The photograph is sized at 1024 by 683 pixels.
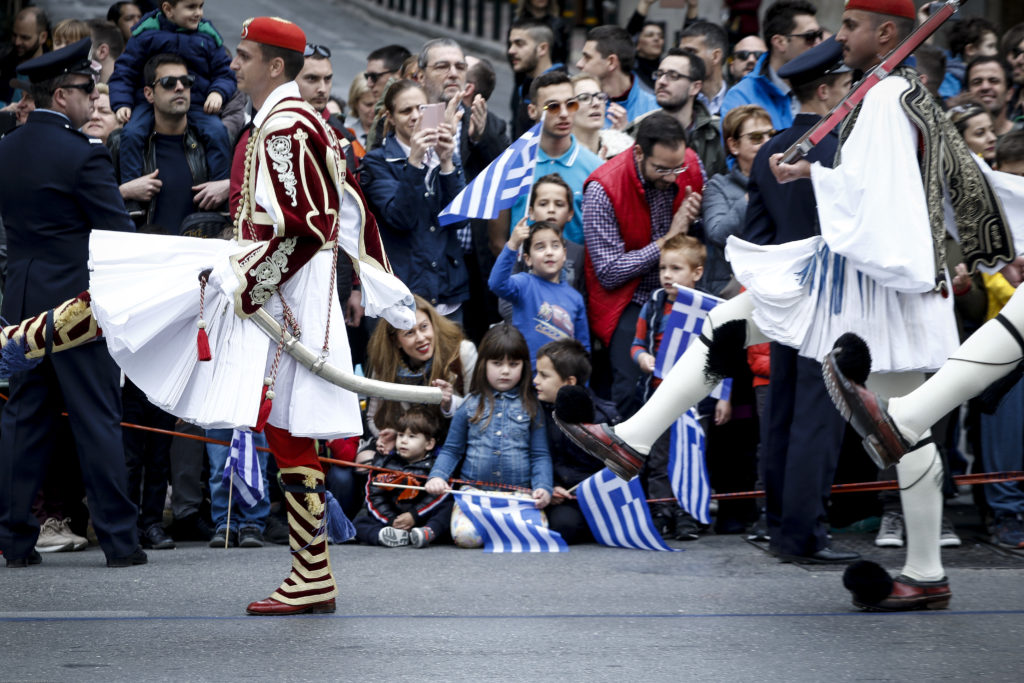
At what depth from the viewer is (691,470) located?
24.1 ft

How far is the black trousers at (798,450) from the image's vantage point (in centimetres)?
656

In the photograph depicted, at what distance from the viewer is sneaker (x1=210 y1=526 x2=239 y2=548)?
7457 millimetres

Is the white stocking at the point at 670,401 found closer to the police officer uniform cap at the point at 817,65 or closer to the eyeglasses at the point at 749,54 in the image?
the police officer uniform cap at the point at 817,65

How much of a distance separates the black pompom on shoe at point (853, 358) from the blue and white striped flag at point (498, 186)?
9.41 feet

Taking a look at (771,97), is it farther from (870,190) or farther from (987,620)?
(987,620)

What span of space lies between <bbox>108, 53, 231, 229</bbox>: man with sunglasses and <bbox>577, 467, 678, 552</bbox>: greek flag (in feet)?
8.33

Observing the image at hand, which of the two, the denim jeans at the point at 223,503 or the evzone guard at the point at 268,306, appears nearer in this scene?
the evzone guard at the point at 268,306

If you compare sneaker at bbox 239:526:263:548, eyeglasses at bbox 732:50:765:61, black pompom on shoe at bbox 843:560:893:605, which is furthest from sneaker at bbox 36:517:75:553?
eyeglasses at bbox 732:50:765:61

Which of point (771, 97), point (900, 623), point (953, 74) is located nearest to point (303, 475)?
point (900, 623)

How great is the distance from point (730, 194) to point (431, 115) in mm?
1657

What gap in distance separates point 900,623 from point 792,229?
1847 mm

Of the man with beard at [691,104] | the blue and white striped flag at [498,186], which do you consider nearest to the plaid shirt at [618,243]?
the blue and white striped flag at [498,186]

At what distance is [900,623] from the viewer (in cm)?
562

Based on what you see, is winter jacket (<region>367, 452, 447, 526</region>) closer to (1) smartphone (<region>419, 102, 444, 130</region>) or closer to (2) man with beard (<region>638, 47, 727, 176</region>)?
(1) smartphone (<region>419, 102, 444, 130</region>)
